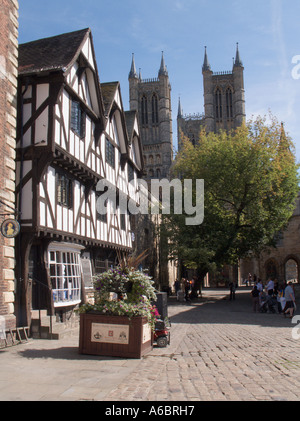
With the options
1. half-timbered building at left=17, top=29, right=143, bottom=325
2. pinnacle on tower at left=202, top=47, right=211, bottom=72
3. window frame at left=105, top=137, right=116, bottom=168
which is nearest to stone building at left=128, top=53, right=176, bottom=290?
pinnacle on tower at left=202, top=47, right=211, bottom=72

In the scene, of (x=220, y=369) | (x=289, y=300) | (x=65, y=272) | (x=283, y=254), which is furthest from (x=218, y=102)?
(x=220, y=369)

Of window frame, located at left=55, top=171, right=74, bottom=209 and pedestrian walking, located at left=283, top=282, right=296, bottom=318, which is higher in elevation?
window frame, located at left=55, top=171, right=74, bottom=209

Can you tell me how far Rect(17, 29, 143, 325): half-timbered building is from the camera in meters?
11.3

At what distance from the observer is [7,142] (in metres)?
10.4

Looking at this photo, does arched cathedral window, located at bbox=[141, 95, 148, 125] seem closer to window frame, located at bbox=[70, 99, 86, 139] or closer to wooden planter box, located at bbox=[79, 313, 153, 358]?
window frame, located at bbox=[70, 99, 86, 139]

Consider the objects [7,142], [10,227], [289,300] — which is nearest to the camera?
[10,227]

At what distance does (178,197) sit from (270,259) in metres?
19.0

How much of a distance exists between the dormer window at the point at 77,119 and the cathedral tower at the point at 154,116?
66529 mm

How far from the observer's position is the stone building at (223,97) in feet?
269

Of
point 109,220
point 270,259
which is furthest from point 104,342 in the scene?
point 270,259

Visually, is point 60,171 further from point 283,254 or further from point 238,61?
point 238,61

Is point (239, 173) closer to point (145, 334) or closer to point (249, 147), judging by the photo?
point (249, 147)

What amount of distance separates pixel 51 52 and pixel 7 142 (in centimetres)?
441

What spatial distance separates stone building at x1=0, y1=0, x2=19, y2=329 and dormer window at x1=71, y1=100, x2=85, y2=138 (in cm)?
275
